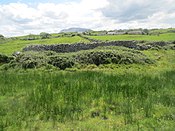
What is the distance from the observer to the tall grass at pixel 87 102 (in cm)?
1186

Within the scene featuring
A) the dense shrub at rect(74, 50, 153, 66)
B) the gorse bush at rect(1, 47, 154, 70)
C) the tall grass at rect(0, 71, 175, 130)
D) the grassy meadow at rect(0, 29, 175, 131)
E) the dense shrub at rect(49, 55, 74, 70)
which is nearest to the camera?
the grassy meadow at rect(0, 29, 175, 131)

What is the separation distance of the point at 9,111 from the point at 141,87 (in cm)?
682

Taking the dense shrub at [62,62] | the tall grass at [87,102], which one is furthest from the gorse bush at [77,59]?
the tall grass at [87,102]

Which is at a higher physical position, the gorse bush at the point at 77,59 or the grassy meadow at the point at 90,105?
the grassy meadow at the point at 90,105

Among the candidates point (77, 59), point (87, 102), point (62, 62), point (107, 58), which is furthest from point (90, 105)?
point (77, 59)

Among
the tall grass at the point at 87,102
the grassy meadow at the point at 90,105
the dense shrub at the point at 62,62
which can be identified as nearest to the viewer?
the grassy meadow at the point at 90,105

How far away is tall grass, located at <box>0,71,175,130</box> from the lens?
11.9 metres

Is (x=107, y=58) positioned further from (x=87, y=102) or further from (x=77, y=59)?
(x=87, y=102)

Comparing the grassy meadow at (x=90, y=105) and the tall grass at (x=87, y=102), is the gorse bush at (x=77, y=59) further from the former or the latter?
the tall grass at (x=87, y=102)

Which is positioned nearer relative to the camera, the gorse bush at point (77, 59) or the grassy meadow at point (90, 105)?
the grassy meadow at point (90, 105)

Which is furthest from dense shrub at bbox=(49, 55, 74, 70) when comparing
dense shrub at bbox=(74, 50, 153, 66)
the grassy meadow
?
the grassy meadow

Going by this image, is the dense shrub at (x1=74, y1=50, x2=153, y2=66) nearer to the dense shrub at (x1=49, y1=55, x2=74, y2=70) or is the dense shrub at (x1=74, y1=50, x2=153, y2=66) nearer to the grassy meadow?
the dense shrub at (x1=49, y1=55, x2=74, y2=70)

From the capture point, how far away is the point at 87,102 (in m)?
13.8

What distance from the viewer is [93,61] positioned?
29.1 m
